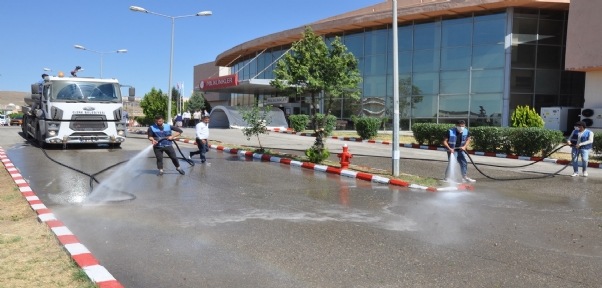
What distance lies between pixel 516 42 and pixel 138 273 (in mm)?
28460

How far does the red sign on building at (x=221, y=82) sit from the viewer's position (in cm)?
3502

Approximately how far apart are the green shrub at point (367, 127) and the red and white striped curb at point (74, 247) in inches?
745

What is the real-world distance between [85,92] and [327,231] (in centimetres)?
1399

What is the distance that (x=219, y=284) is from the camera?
4.70 m

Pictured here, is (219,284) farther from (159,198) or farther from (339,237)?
(159,198)

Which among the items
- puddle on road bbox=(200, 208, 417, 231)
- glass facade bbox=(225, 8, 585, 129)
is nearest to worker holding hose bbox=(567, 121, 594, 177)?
puddle on road bbox=(200, 208, 417, 231)

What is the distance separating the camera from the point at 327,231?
6.87 m

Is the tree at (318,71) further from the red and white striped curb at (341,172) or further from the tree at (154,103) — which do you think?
the tree at (154,103)

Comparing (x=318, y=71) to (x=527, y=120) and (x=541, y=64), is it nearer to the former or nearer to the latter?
(x=527, y=120)

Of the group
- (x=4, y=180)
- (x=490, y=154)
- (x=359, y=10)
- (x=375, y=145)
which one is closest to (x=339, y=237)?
(x=4, y=180)

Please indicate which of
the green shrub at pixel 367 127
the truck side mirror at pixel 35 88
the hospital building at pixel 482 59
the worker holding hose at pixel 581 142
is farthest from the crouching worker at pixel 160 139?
the green shrub at pixel 367 127

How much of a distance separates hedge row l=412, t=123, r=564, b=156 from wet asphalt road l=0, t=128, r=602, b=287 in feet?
19.9

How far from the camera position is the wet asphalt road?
505 cm

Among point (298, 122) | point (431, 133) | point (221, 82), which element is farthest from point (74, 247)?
point (221, 82)
